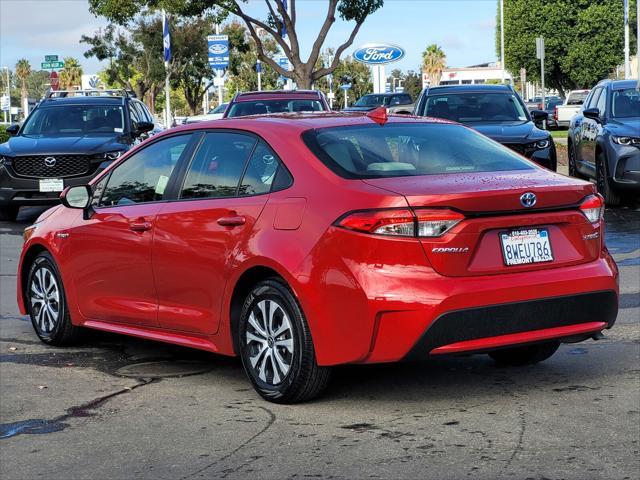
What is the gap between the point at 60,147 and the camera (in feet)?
58.6

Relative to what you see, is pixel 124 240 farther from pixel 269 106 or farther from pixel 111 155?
pixel 269 106

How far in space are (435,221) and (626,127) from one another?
11.8 metres

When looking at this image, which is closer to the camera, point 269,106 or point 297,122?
point 297,122

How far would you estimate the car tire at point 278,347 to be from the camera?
635 cm

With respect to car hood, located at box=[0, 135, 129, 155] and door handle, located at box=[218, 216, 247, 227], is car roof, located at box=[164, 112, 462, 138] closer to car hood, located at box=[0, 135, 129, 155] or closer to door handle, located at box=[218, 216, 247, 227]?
door handle, located at box=[218, 216, 247, 227]

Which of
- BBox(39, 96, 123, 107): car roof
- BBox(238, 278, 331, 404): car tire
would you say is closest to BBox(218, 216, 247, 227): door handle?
BBox(238, 278, 331, 404): car tire

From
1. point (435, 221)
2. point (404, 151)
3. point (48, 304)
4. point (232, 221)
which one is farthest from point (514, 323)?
point (48, 304)

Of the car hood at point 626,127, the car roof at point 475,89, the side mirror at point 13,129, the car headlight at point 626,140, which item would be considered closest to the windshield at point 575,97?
the car roof at point 475,89

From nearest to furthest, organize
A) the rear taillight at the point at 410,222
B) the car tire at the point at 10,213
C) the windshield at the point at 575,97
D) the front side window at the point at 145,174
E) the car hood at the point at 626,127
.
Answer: the rear taillight at the point at 410,222 → the front side window at the point at 145,174 → the car hood at the point at 626,127 → the car tire at the point at 10,213 → the windshield at the point at 575,97

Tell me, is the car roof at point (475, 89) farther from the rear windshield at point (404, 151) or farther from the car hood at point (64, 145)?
the rear windshield at point (404, 151)

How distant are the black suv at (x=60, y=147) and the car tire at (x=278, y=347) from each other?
37.6 ft

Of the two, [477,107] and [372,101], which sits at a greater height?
[477,107]

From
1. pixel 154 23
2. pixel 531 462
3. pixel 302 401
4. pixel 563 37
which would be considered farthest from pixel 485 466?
pixel 563 37

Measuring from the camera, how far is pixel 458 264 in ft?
19.9
